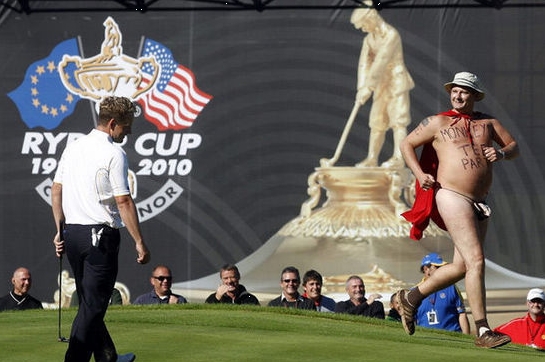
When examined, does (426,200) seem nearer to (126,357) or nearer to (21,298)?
(126,357)

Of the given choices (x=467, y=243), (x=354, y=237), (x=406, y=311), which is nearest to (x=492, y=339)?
(x=467, y=243)

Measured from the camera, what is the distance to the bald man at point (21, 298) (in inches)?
534

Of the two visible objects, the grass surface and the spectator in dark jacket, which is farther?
the spectator in dark jacket

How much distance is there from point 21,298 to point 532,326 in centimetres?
537

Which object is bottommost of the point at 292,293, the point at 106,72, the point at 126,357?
the point at 126,357

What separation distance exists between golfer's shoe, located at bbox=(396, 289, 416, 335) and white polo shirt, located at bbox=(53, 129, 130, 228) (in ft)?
7.87

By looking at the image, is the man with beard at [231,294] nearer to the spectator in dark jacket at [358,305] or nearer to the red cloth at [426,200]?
the spectator in dark jacket at [358,305]

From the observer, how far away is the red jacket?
463 inches

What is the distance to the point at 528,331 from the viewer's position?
38.9 feet

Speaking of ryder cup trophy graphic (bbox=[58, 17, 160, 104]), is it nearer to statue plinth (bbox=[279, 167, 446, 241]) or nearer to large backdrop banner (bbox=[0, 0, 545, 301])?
large backdrop banner (bbox=[0, 0, 545, 301])

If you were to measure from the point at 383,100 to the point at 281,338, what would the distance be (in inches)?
307

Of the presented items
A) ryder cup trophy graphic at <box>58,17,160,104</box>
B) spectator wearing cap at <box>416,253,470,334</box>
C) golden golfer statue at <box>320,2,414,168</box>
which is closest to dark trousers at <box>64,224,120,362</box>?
spectator wearing cap at <box>416,253,470,334</box>

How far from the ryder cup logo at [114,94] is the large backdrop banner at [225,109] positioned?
18 millimetres

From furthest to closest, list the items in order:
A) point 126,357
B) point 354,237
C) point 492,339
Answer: point 354,237
point 492,339
point 126,357
